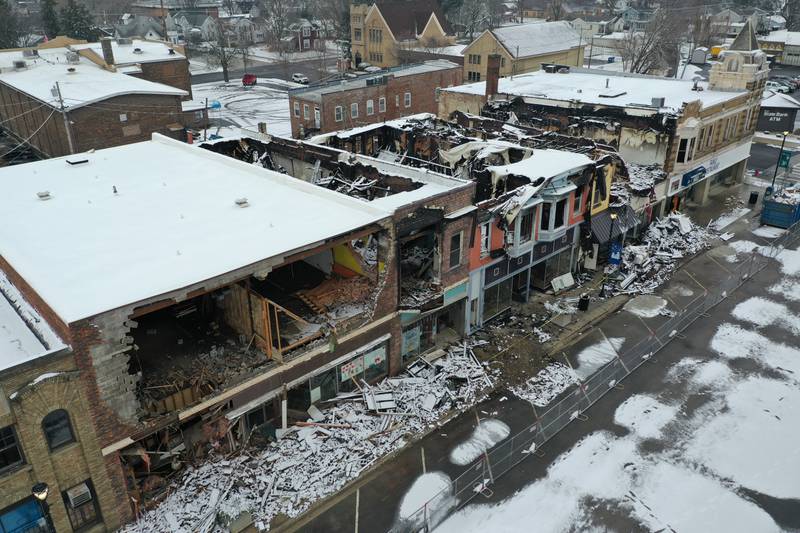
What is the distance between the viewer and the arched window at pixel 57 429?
16188 mm

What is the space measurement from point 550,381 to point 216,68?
4042 inches

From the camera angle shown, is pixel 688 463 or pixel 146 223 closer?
pixel 688 463

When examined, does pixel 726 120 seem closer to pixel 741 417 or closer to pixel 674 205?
pixel 674 205

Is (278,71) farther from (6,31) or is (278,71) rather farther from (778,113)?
(778,113)

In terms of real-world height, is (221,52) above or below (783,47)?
above

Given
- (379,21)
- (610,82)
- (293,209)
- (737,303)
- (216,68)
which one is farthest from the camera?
(216,68)

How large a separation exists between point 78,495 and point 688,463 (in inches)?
796

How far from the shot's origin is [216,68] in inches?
4358

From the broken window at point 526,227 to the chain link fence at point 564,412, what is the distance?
685cm

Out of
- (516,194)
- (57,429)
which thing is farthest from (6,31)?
(57,429)

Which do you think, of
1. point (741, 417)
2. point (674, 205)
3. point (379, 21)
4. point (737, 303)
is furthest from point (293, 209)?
point (379, 21)

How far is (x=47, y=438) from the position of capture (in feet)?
53.4

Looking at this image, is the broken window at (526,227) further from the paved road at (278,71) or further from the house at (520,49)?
the paved road at (278,71)

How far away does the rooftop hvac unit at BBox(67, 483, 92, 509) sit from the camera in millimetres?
17141
